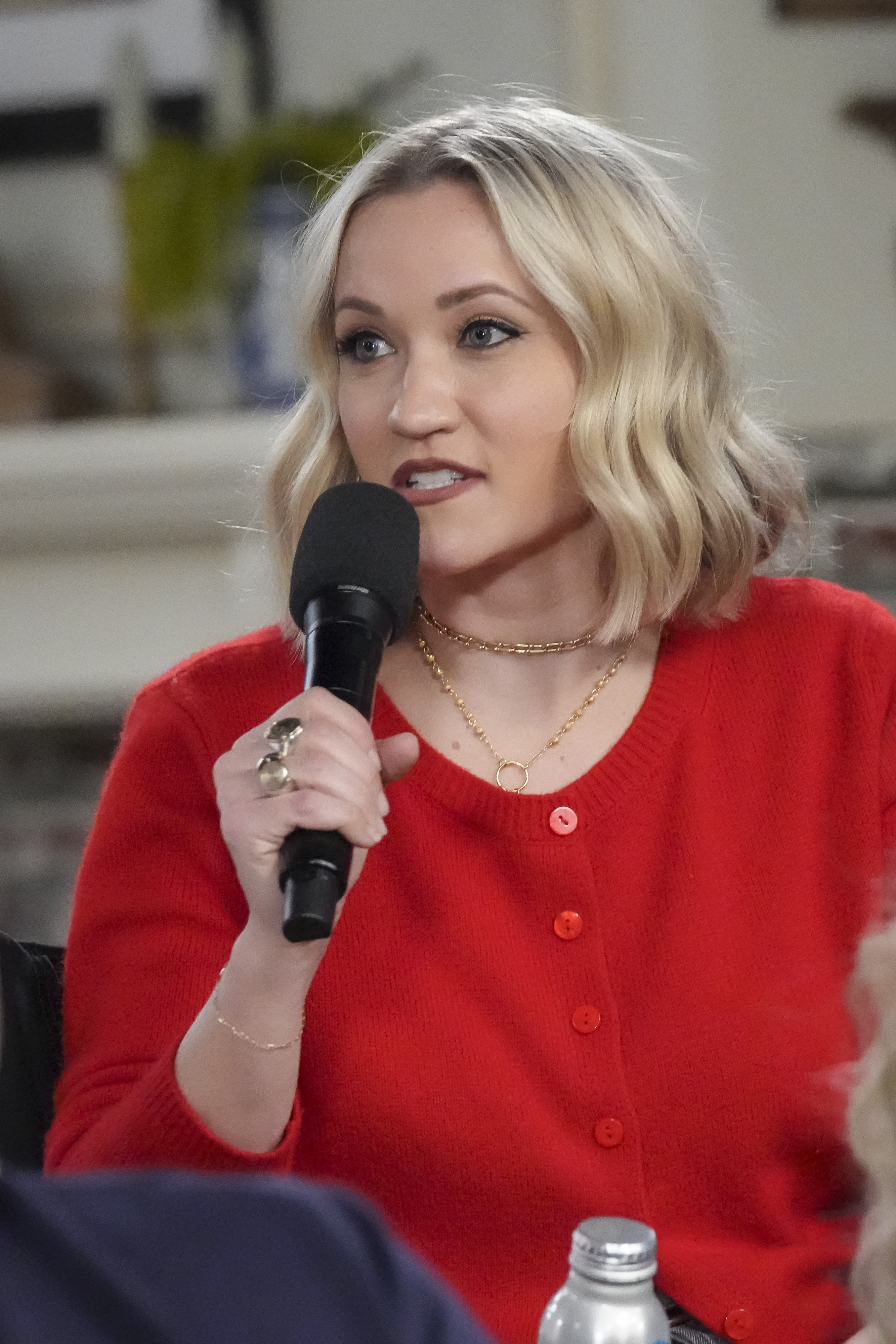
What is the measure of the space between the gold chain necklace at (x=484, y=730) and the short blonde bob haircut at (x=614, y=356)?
0.05 metres

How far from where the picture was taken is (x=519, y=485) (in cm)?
125

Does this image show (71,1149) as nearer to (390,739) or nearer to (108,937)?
(108,937)

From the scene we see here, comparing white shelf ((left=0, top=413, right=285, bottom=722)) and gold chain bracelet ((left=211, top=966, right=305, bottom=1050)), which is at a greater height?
gold chain bracelet ((left=211, top=966, right=305, bottom=1050))

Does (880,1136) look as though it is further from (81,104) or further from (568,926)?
(81,104)

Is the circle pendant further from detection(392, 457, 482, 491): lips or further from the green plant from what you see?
the green plant

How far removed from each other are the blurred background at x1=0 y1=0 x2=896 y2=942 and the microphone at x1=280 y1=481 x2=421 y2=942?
5.55ft

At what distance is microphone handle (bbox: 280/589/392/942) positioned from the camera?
30.9 inches

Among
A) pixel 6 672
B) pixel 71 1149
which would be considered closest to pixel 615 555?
pixel 71 1149

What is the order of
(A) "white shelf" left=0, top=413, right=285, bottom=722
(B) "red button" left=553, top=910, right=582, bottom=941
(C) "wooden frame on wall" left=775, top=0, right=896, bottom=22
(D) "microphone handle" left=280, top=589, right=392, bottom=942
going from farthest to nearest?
(A) "white shelf" left=0, top=413, right=285, bottom=722, (C) "wooden frame on wall" left=775, top=0, right=896, bottom=22, (B) "red button" left=553, top=910, right=582, bottom=941, (D) "microphone handle" left=280, top=589, right=392, bottom=942

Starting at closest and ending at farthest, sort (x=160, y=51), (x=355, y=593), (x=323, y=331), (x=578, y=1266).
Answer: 1. (x=578, y=1266)
2. (x=355, y=593)
3. (x=323, y=331)
4. (x=160, y=51)

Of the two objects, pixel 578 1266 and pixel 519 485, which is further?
pixel 519 485

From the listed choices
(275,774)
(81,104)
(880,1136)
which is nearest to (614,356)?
(275,774)

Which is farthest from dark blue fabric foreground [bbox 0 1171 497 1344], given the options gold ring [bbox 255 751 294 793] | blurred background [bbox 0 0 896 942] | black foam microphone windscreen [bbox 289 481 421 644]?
blurred background [bbox 0 0 896 942]

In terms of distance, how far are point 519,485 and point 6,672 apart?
185cm
